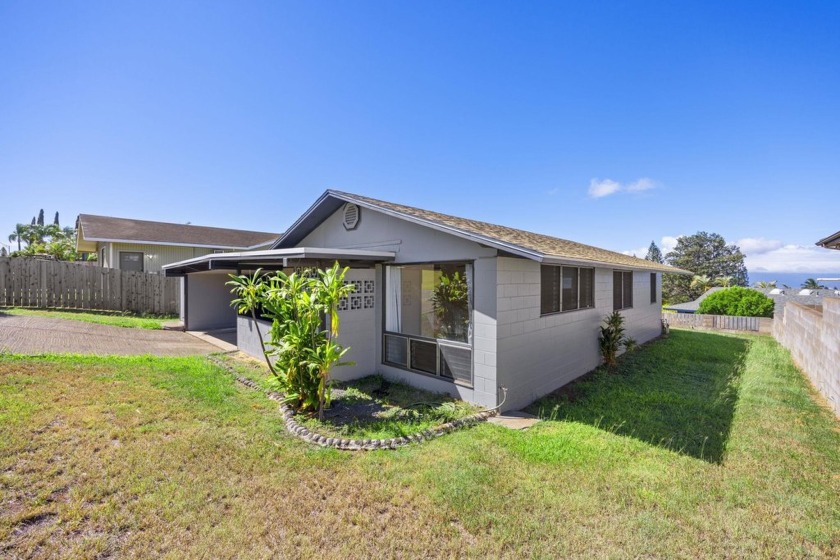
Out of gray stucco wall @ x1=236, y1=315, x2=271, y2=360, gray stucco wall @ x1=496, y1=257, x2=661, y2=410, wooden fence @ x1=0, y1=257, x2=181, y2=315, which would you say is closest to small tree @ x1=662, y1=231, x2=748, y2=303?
gray stucco wall @ x1=496, y1=257, x2=661, y2=410

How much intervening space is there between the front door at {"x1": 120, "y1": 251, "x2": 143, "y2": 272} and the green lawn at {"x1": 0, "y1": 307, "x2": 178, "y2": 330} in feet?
12.9

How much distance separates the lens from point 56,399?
527 centimetres

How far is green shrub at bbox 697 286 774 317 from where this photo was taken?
17.8 m

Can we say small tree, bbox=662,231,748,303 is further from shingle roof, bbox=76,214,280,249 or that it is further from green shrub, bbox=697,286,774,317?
shingle roof, bbox=76,214,280,249

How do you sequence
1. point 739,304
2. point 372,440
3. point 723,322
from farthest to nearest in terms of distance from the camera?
point 739,304 < point 723,322 < point 372,440

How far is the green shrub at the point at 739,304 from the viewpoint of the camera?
1778 cm

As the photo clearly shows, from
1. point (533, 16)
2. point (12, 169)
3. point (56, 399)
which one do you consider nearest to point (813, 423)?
point (533, 16)

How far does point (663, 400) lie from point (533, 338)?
2680 mm

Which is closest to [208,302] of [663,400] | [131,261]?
[131,261]

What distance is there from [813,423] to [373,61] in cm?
1243

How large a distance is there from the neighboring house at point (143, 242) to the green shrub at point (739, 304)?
24097 mm

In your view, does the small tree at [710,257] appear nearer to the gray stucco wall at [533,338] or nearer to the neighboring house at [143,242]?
the gray stucco wall at [533,338]

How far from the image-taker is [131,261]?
1789 centimetres

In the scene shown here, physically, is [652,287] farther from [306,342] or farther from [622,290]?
[306,342]
